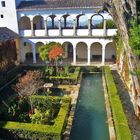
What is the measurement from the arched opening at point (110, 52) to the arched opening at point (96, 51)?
1.09m

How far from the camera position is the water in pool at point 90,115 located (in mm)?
15359

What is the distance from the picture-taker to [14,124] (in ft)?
48.1

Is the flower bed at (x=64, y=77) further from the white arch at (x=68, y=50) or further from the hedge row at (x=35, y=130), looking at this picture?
the hedge row at (x=35, y=130)

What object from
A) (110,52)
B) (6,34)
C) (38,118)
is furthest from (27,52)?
(38,118)

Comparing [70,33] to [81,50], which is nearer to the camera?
[70,33]

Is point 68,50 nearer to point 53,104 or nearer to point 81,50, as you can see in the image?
point 81,50

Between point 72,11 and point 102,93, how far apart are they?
13.4 metres

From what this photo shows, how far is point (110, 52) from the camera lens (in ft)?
116

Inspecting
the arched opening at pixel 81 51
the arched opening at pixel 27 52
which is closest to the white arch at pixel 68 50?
the arched opening at pixel 81 51

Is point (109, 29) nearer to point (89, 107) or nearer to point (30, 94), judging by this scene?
point (89, 107)

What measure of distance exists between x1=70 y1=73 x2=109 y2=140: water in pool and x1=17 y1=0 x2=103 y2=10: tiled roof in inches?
444

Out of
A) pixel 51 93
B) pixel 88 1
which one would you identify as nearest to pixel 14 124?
pixel 51 93

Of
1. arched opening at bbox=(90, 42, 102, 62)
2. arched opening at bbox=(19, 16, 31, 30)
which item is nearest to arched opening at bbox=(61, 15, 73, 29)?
arched opening at bbox=(19, 16, 31, 30)

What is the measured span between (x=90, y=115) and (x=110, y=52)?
18.9 metres
